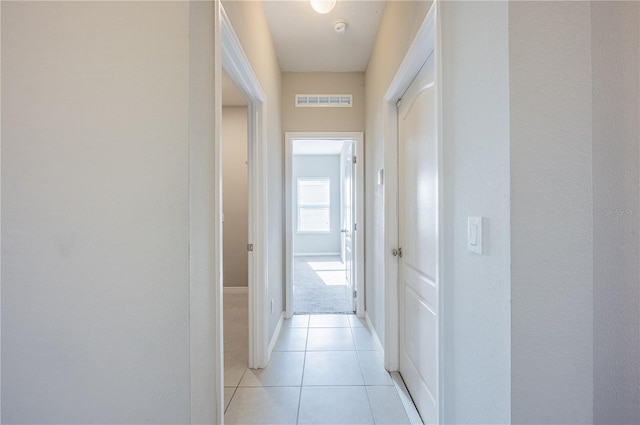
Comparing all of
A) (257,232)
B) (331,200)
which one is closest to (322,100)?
(257,232)

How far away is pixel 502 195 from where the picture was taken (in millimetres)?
839

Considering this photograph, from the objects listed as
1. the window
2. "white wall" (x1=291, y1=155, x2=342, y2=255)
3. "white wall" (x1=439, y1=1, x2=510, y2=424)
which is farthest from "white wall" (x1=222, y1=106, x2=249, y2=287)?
"white wall" (x1=439, y1=1, x2=510, y2=424)

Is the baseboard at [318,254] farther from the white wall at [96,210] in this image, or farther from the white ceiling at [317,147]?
the white wall at [96,210]

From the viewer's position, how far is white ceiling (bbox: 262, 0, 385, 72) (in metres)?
2.29

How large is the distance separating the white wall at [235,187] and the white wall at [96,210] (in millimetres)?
3250

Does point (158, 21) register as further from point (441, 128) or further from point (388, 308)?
point (388, 308)

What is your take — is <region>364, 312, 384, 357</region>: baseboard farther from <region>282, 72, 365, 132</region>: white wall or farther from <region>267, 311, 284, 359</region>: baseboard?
<region>282, 72, 365, 132</region>: white wall

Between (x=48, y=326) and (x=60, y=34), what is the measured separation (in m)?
1.07

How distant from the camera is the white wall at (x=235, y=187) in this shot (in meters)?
4.34

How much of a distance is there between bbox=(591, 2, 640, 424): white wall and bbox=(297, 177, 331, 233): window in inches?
265

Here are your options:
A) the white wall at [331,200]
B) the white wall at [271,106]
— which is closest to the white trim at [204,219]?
the white wall at [271,106]

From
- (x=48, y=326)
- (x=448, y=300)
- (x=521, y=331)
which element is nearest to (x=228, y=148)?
(x=48, y=326)

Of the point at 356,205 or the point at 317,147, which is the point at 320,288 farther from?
the point at 317,147

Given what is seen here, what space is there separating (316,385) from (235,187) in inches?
121
